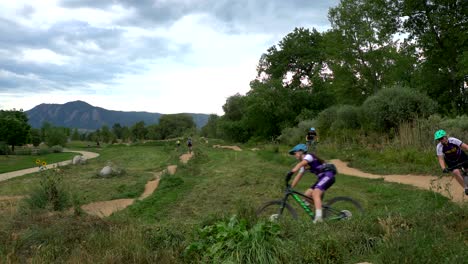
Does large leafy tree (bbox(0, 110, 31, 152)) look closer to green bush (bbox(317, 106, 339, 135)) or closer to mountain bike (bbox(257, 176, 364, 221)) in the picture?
green bush (bbox(317, 106, 339, 135))

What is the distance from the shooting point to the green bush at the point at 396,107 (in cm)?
2023

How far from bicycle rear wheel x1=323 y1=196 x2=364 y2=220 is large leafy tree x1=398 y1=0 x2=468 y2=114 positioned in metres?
17.3

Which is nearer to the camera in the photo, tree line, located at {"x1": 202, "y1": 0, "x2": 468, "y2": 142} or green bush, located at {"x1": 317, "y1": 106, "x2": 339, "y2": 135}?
tree line, located at {"x1": 202, "y1": 0, "x2": 468, "y2": 142}

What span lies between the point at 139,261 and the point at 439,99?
27.3 meters

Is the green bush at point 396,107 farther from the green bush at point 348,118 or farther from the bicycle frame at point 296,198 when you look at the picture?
the bicycle frame at point 296,198

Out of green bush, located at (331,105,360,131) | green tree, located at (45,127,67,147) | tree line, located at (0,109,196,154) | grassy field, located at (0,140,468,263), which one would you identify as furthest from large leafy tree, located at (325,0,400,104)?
green tree, located at (45,127,67,147)

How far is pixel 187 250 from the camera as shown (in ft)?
17.1

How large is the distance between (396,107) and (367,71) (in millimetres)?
16692

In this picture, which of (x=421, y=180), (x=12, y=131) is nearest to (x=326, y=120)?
(x=421, y=180)

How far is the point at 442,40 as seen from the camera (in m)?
24.0

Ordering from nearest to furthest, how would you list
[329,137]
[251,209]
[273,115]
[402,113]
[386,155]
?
[251,209], [386,155], [402,113], [329,137], [273,115]

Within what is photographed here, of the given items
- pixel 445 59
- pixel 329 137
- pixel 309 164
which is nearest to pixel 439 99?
pixel 445 59

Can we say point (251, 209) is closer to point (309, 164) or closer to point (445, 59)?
point (309, 164)

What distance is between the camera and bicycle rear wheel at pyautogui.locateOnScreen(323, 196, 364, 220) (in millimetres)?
6766
